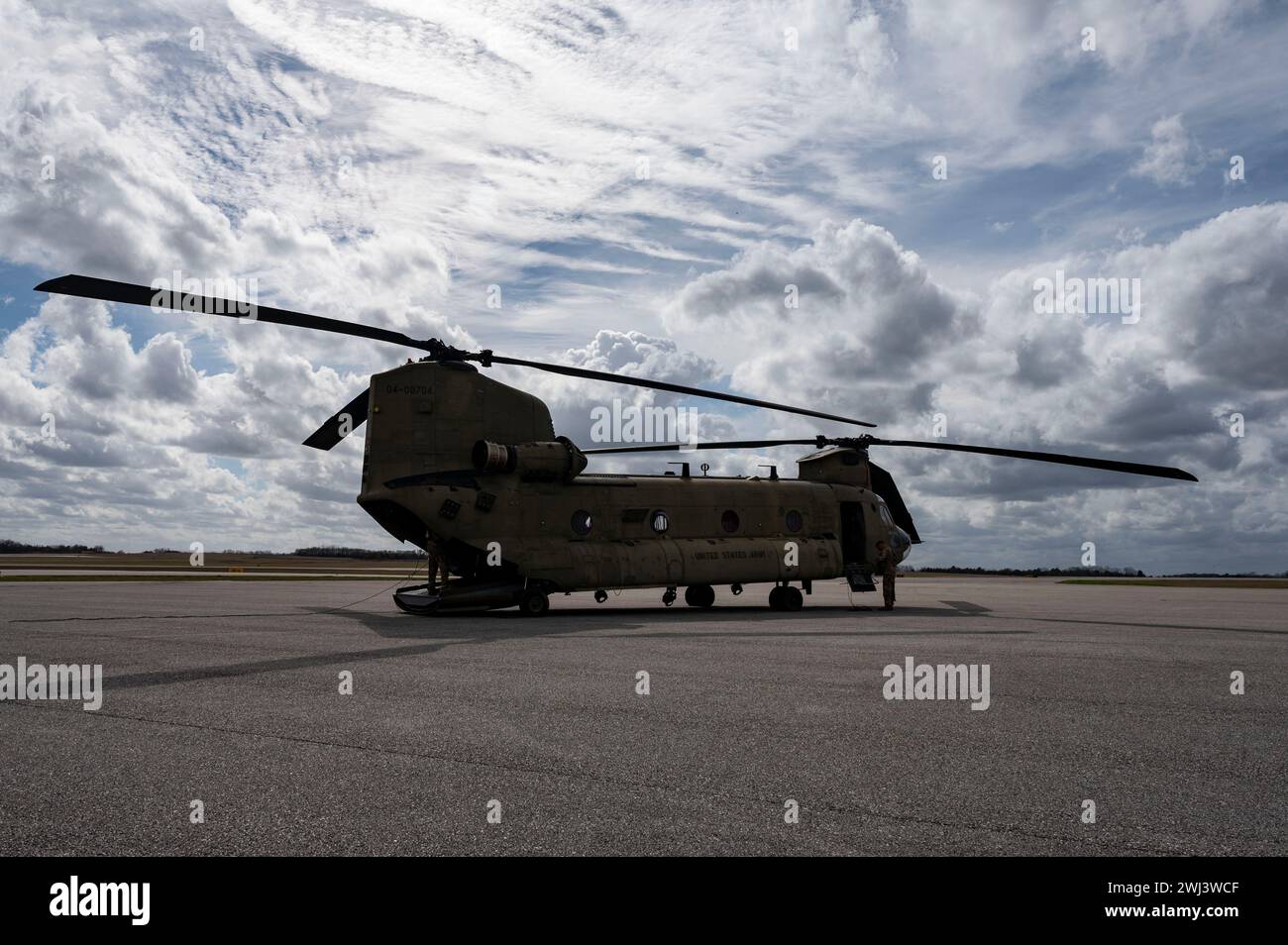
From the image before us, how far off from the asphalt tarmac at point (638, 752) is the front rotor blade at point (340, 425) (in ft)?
24.1

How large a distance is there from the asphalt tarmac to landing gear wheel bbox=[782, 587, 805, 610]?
37.4ft

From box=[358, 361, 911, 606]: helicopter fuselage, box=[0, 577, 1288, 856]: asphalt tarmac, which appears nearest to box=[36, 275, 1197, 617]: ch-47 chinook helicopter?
box=[358, 361, 911, 606]: helicopter fuselage

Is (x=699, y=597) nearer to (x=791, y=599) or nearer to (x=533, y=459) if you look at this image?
(x=791, y=599)

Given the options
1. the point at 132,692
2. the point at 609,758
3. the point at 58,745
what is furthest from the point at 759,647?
the point at 58,745

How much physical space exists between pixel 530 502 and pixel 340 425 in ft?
16.7

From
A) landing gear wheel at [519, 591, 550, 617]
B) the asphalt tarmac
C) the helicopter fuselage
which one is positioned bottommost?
landing gear wheel at [519, 591, 550, 617]

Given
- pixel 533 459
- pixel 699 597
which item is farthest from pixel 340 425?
pixel 699 597

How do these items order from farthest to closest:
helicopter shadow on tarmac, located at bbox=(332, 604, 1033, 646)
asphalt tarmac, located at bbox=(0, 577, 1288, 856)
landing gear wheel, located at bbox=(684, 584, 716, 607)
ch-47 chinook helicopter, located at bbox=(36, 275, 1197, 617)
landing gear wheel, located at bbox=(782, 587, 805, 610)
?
landing gear wheel, located at bbox=(684, 584, 716, 607) < landing gear wheel, located at bbox=(782, 587, 805, 610) < ch-47 chinook helicopter, located at bbox=(36, 275, 1197, 617) < helicopter shadow on tarmac, located at bbox=(332, 604, 1033, 646) < asphalt tarmac, located at bbox=(0, 577, 1288, 856)

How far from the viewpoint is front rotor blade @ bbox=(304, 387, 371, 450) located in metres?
21.2

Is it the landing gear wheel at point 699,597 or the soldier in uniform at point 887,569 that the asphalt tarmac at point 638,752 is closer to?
the soldier in uniform at point 887,569

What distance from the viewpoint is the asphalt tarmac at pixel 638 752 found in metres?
5.03

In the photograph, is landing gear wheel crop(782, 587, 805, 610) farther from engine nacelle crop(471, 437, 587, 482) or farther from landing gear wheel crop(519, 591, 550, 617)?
landing gear wheel crop(519, 591, 550, 617)

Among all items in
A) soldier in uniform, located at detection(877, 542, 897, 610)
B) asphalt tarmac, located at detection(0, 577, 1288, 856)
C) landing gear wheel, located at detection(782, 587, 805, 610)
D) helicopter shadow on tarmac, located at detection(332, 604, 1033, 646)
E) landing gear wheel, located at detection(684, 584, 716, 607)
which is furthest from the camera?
landing gear wheel, located at detection(684, 584, 716, 607)

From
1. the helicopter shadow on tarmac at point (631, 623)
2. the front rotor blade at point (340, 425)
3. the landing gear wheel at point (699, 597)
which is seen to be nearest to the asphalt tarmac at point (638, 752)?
the helicopter shadow on tarmac at point (631, 623)
